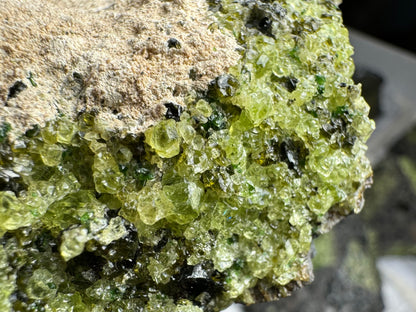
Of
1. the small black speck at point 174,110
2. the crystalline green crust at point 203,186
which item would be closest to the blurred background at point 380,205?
the crystalline green crust at point 203,186

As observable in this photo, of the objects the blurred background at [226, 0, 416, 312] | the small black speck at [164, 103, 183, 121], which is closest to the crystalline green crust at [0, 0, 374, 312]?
the small black speck at [164, 103, 183, 121]

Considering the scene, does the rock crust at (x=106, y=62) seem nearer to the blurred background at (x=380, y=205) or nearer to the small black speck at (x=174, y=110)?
the small black speck at (x=174, y=110)

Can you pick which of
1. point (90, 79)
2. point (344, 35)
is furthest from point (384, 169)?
point (90, 79)

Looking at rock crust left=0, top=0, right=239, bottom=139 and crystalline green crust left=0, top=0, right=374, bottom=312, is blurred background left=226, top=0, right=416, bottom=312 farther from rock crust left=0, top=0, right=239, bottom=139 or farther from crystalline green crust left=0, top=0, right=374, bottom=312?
rock crust left=0, top=0, right=239, bottom=139

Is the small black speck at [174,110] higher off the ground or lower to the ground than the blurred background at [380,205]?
higher

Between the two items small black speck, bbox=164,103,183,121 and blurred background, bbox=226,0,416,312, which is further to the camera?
blurred background, bbox=226,0,416,312

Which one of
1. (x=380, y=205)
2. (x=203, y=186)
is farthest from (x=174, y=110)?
(x=380, y=205)
